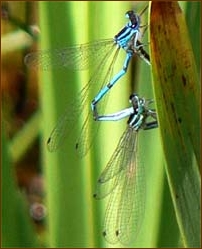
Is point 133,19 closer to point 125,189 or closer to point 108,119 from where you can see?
point 108,119

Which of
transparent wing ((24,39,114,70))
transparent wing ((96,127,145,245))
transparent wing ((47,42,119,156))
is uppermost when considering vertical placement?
transparent wing ((24,39,114,70))

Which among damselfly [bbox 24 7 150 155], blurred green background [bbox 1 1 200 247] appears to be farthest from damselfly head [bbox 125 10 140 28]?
blurred green background [bbox 1 1 200 247]

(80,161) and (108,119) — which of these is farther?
(80,161)

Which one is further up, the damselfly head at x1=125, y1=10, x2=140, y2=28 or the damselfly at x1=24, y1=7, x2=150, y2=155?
the damselfly head at x1=125, y1=10, x2=140, y2=28

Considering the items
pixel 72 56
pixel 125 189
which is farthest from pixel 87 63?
pixel 125 189

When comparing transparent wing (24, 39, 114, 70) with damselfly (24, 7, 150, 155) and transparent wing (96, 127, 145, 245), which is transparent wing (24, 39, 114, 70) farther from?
transparent wing (96, 127, 145, 245)

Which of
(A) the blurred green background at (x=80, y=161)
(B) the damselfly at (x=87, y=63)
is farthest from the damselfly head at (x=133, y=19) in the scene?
(A) the blurred green background at (x=80, y=161)

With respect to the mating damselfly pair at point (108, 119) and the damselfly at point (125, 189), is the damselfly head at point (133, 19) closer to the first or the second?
the mating damselfly pair at point (108, 119)

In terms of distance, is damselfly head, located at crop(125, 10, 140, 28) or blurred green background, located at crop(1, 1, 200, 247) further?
blurred green background, located at crop(1, 1, 200, 247)
